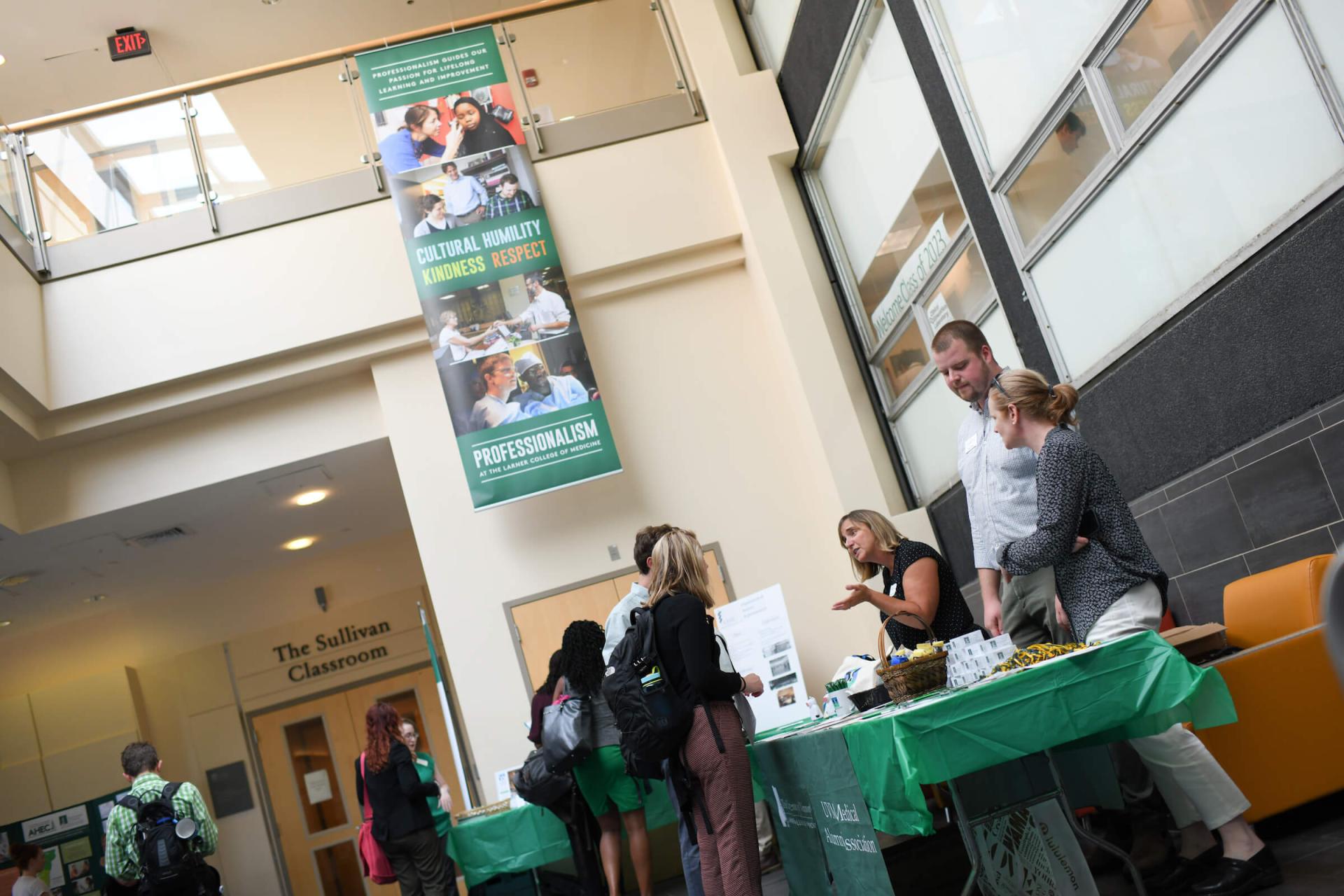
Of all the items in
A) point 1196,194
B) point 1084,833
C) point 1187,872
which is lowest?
point 1187,872

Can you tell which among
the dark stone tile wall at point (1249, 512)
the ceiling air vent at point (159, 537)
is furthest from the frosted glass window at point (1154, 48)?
the ceiling air vent at point (159, 537)

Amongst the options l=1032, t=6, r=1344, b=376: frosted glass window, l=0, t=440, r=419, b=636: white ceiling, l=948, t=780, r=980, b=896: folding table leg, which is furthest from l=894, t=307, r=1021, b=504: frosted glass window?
l=0, t=440, r=419, b=636: white ceiling

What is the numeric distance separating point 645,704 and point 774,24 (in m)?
5.80

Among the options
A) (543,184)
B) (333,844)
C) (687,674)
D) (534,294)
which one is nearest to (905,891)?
(687,674)

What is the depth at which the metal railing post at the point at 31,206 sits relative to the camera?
754 centimetres

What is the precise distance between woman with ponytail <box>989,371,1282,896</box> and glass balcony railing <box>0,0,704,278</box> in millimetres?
5715

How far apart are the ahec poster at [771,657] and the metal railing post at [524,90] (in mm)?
3613

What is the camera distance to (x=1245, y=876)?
2.84 metres

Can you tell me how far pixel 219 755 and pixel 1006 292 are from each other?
360 inches

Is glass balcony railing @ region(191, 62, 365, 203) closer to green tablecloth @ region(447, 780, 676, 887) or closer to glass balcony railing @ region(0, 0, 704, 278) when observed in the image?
glass balcony railing @ region(0, 0, 704, 278)

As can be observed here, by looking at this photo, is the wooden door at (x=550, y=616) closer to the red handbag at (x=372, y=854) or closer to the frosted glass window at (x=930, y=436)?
the red handbag at (x=372, y=854)

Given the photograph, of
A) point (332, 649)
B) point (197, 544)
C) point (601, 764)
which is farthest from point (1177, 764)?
point (332, 649)

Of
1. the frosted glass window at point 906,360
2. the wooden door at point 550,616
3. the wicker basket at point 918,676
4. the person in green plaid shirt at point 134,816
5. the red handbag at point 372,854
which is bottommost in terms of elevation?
the red handbag at point 372,854

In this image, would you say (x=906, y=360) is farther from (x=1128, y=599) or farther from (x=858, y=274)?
(x=1128, y=599)
